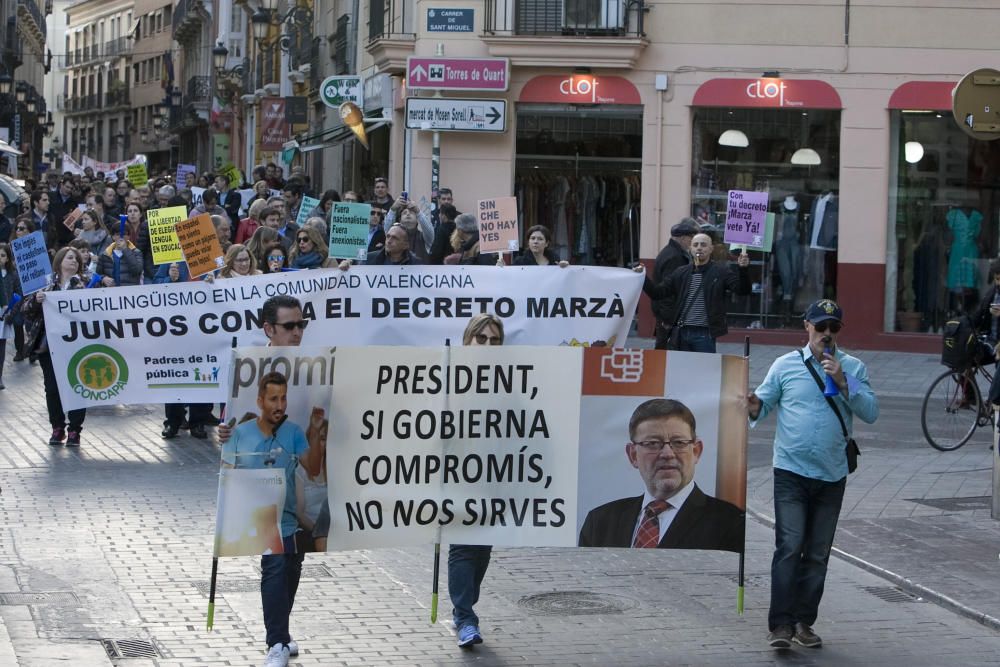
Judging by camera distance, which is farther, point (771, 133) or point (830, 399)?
point (771, 133)

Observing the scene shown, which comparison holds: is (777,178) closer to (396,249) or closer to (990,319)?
(990,319)

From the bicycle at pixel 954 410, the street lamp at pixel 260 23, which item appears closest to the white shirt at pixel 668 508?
the bicycle at pixel 954 410

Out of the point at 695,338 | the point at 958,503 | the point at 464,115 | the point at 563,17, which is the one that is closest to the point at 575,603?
the point at 958,503

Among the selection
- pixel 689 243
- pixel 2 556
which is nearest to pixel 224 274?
pixel 689 243

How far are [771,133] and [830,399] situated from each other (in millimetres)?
16975

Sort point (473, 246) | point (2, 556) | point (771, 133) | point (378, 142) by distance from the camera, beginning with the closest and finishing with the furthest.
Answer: point (2, 556) < point (473, 246) < point (771, 133) < point (378, 142)

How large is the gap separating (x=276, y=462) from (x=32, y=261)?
28.7 feet

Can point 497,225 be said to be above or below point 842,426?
above

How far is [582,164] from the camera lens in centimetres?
2466

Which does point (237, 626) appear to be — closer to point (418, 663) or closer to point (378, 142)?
point (418, 663)

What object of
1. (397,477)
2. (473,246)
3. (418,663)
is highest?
(473,246)

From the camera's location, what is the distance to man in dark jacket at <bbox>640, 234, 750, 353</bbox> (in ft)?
44.0

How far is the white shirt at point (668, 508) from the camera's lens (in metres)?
7.40

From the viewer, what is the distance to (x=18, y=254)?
1495cm
